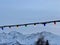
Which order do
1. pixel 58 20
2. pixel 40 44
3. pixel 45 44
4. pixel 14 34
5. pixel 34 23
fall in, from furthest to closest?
pixel 14 34, pixel 45 44, pixel 40 44, pixel 34 23, pixel 58 20

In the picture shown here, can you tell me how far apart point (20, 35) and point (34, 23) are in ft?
522

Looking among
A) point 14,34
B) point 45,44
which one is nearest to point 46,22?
point 45,44

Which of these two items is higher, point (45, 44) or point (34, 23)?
point (34, 23)

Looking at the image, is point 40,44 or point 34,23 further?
point 40,44

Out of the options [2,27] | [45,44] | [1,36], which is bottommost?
[1,36]

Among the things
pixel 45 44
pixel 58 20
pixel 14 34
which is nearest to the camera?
pixel 58 20

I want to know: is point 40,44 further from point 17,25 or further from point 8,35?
point 8,35

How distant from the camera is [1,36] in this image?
169m

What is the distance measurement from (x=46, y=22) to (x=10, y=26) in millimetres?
1710

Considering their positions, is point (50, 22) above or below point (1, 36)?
above

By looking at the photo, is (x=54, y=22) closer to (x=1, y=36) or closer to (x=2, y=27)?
(x=2, y=27)

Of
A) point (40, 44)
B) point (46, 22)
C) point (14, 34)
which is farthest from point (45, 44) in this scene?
point (14, 34)

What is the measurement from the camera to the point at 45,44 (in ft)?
49.5

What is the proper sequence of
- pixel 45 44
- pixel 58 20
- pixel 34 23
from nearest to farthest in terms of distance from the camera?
1. pixel 58 20
2. pixel 34 23
3. pixel 45 44
